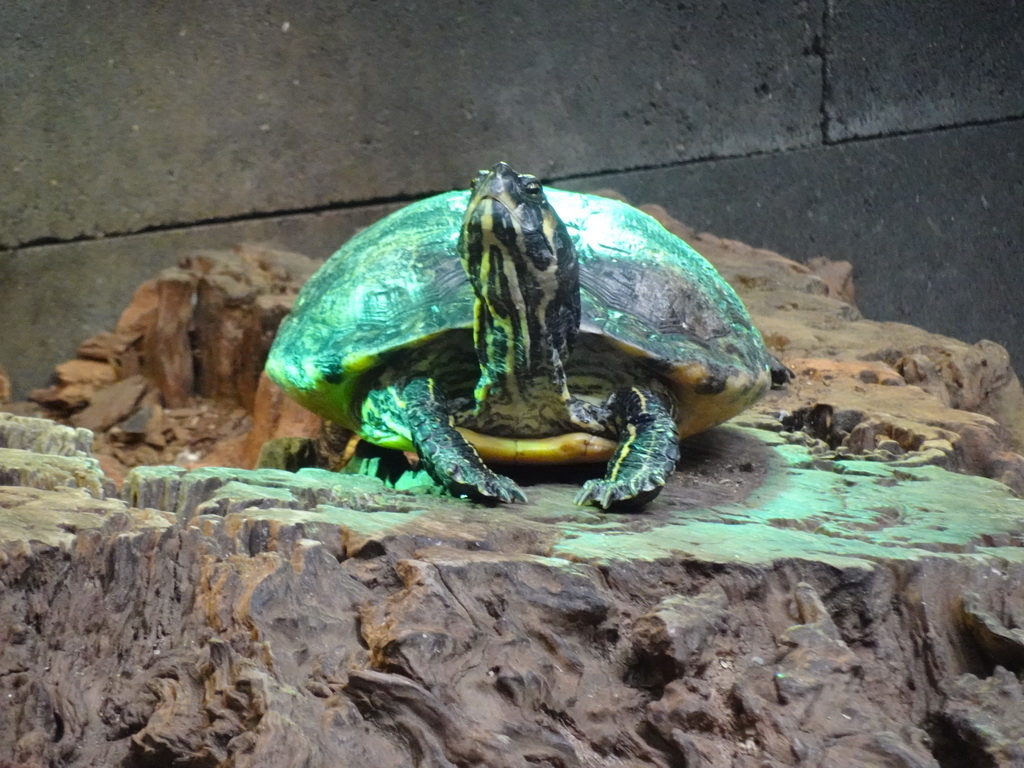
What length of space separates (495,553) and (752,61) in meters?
3.93

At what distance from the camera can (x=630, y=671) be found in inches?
55.0

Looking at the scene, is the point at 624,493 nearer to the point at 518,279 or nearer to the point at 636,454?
the point at 636,454

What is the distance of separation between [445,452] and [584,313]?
46cm

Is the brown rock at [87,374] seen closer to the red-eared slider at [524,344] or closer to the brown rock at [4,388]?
the brown rock at [4,388]

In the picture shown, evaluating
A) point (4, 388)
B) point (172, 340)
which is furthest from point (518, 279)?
point (4, 388)

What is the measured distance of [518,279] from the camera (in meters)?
2.01

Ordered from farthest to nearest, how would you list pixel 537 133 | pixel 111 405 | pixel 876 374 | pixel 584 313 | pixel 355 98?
pixel 537 133, pixel 355 98, pixel 111 405, pixel 876 374, pixel 584 313

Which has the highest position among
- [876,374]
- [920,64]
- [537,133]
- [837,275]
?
[920,64]

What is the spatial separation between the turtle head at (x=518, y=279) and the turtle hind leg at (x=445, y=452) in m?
0.14

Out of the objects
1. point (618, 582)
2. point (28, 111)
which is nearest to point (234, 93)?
point (28, 111)

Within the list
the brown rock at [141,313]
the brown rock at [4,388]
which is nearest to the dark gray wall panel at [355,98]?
the brown rock at [141,313]

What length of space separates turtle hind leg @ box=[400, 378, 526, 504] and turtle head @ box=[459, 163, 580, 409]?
0.14m

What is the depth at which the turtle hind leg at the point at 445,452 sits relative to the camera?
1.95 meters

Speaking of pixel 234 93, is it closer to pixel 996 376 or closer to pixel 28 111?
pixel 28 111
